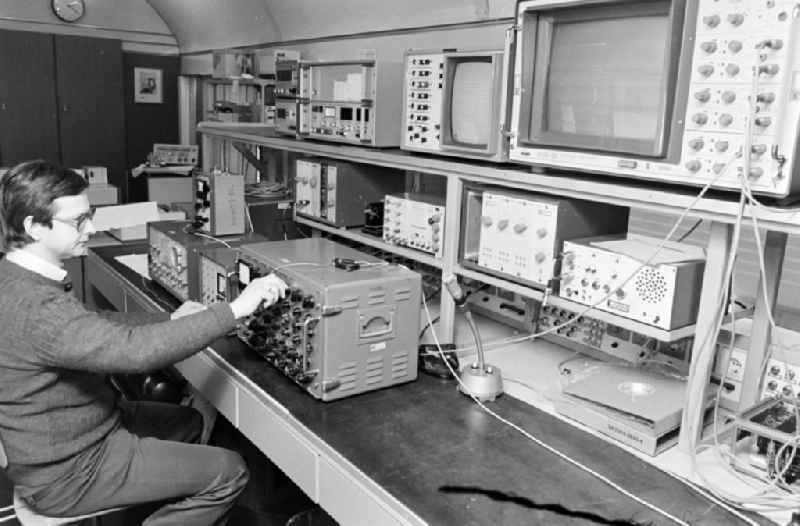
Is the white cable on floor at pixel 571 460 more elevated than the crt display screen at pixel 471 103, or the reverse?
the crt display screen at pixel 471 103

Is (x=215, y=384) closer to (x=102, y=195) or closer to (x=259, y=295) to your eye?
(x=259, y=295)

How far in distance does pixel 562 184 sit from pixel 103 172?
4459 mm

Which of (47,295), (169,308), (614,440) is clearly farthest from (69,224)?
(614,440)

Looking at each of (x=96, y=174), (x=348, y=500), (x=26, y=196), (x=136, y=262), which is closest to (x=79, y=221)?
(x=26, y=196)

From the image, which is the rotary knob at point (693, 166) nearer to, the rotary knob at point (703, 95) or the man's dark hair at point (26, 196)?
the rotary knob at point (703, 95)

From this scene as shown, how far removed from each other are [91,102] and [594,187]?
5.17 metres

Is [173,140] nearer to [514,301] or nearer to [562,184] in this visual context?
[514,301]

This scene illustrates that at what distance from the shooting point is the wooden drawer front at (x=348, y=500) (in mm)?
1400

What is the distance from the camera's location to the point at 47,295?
60.4 inches

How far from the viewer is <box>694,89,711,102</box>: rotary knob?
1.41 metres

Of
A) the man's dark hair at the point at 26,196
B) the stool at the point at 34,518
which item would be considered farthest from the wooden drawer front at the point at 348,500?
the man's dark hair at the point at 26,196

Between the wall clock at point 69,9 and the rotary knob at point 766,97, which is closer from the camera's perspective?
the rotary knob at point 766,97

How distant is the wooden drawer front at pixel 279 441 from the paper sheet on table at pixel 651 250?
88 cm

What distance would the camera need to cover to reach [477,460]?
154 cm
